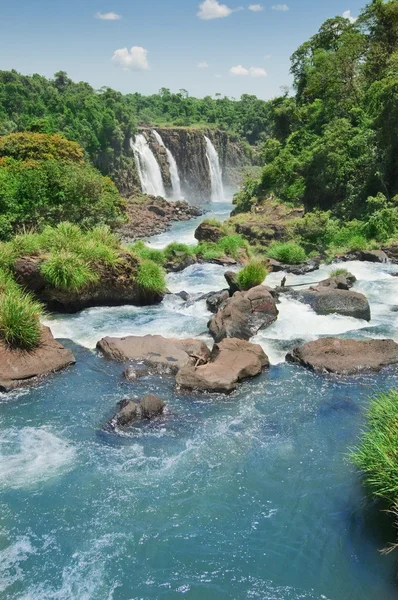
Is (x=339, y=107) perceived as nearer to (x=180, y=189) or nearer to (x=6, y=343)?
(x=180, y=189)

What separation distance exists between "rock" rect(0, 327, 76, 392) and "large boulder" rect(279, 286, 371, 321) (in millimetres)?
9200

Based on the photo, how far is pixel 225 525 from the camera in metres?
8.82

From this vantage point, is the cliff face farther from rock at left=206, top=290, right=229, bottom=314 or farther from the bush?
rock at left=206, top=290, right=229, bottom=314

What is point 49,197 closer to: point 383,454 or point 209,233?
point 209,233

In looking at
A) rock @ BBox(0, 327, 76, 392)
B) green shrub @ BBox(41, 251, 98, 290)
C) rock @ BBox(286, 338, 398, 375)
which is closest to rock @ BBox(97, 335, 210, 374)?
rock @ BBox(0, 327, 76, 392)

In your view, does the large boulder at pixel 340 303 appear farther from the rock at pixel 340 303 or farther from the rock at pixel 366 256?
the rock at pixel 366 256

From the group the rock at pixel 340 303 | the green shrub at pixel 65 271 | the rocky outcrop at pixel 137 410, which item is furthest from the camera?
the green shrub at pixel 65 271

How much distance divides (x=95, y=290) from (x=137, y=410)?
9.34 m

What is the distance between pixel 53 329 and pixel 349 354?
399 inches

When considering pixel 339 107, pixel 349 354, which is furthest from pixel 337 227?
pixel 349 354

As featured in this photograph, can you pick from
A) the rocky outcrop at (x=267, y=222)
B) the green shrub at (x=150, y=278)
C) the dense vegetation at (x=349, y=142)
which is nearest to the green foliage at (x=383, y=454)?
the green shrub at (x=150, y=278)

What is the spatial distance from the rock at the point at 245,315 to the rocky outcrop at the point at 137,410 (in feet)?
15.5

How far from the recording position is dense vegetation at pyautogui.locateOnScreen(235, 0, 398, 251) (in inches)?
1284

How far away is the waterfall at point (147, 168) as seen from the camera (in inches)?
2500
